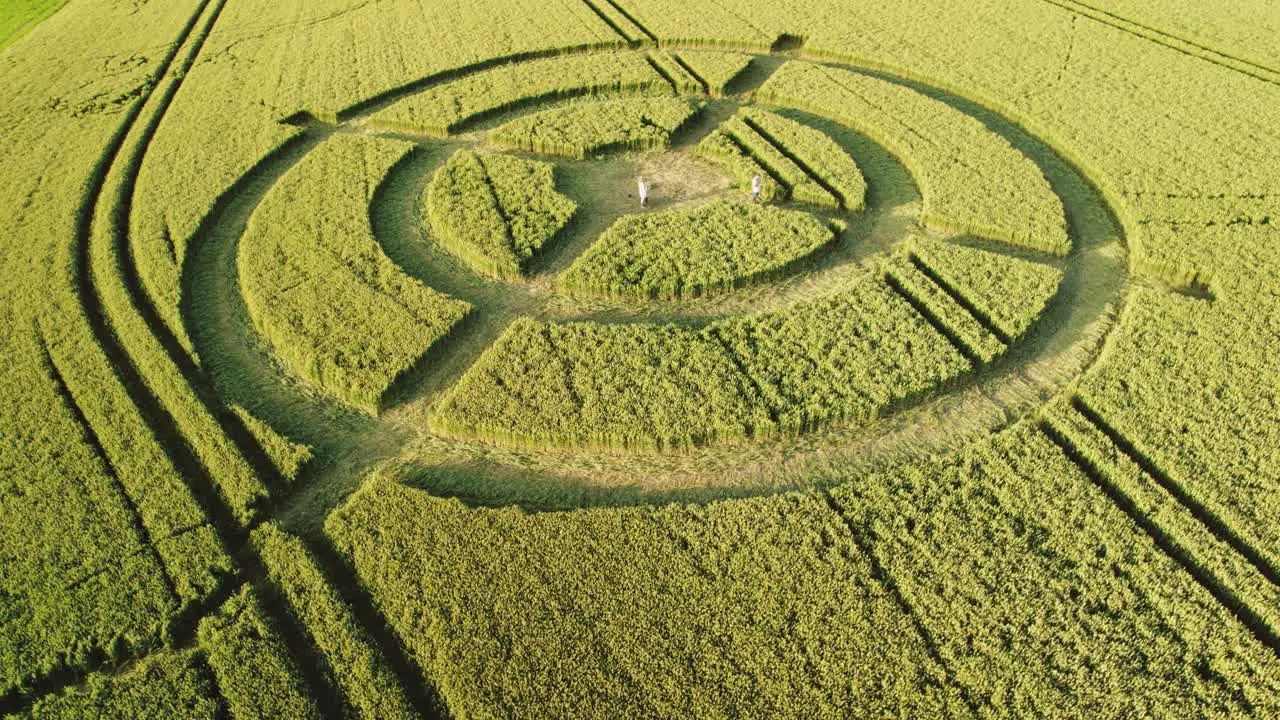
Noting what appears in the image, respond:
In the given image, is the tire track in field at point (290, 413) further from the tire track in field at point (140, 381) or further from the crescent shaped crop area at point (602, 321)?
the tire track in field at point (140, 381)

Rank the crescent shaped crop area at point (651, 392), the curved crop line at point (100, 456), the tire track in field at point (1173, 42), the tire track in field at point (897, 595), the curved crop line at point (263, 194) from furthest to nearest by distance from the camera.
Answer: the tire track in field at point (1173, 42), the curved crop line at point (263, 194), the curved crop line at point (100, 456), the crescent shaped crop area at point (651, 392), the tire track in field at point (897, 595)

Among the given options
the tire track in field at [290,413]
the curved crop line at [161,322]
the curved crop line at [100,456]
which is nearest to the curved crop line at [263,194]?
the tire track in field at [290,413]

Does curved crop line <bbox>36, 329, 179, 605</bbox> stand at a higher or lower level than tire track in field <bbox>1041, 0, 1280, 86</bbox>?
higher

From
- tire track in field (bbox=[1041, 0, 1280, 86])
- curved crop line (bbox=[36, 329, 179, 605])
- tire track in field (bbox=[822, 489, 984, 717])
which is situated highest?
curved crop line (bbox=[36, 329, 179, 605])

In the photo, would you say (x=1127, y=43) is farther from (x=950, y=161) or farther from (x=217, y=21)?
(x=217, y=21)

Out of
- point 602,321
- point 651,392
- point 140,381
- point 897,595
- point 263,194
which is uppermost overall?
point 263,194

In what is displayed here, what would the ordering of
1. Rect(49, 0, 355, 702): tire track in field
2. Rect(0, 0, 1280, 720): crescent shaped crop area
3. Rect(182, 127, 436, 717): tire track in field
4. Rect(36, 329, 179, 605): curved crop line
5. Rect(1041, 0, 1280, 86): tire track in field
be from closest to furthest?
1. Rect(0, 0, 1280, 720): crescent shaped crop area
2. Rect(182, 127, 436, 717): tire track in field
3. Rect(49, 0, 355, 702): tire track in field
4. Rect(36, 329, 179, 605): curved crop line
5. Rect(1041, 0, 1280, 86): tire track in field

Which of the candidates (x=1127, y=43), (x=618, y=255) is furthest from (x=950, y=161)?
(x=1127, y=43)

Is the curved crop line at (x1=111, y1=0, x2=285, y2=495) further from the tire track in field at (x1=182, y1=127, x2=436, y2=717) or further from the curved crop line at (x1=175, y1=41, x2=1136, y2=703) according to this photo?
the curved crop line at (x1=175, y1=41, x2=1136, y2=703)

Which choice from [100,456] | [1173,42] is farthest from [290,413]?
[1173,42]

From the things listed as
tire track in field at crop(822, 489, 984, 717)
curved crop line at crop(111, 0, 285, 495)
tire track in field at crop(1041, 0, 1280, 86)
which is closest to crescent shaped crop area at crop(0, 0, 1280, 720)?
tire track in field at crop(822, 489, 984, 717)

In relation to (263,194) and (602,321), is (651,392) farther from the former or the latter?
(263,194)
